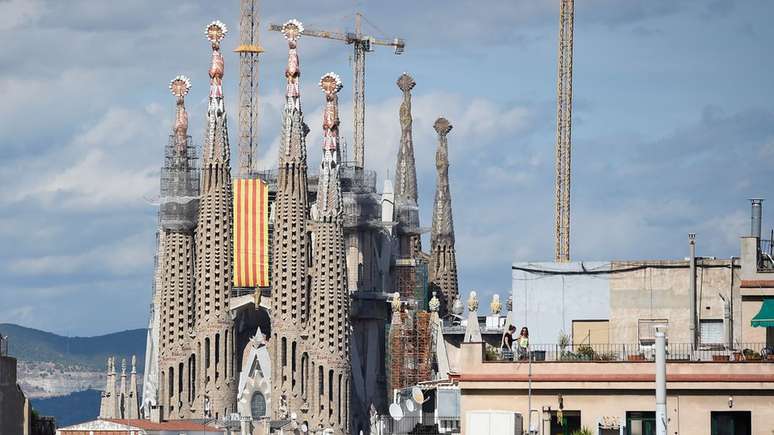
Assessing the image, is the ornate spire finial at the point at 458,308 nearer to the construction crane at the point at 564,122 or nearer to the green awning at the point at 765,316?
the construction crane at the point at 564,122

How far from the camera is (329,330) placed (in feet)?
575

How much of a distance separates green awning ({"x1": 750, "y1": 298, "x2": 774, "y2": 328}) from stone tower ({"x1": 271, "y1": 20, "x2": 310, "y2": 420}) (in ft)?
373

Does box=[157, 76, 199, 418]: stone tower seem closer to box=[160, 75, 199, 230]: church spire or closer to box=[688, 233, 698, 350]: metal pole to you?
box=[160, 75, 199, 230]: church spire

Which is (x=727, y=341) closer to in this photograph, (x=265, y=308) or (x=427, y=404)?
(x=427, y=404)

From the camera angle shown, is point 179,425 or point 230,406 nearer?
point 179,425

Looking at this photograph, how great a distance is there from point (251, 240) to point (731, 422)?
405 ft

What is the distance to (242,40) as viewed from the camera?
195750 millimetres

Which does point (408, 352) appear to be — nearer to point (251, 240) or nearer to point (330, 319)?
point (330, 319)

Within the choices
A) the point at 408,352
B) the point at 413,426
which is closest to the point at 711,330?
the point at 413,426

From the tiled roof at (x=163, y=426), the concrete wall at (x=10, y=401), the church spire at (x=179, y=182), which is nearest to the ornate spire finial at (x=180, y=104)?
the church spire at (x=179, y=182)

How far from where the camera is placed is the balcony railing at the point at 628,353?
199ft

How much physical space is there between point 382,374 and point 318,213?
2025 centimetres

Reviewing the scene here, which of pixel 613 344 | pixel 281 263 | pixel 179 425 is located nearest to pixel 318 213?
pixel 281 263

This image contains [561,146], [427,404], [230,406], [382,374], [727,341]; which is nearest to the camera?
[727,341]
